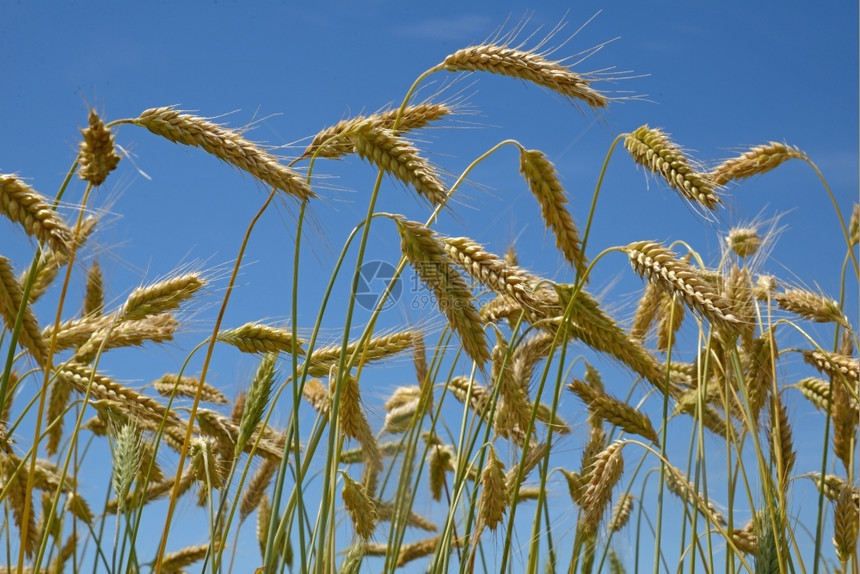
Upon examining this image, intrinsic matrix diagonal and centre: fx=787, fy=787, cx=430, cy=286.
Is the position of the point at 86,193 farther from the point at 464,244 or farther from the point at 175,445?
the point at 175,445

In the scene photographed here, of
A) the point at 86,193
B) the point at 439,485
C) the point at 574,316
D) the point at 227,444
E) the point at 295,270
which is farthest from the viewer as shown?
the point at 439,485

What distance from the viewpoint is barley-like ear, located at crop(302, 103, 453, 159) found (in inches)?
100.0

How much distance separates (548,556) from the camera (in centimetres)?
366

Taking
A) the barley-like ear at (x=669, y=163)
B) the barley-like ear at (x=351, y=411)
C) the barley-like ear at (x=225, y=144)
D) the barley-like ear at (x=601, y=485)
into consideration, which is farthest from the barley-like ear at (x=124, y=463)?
the barley-like ear at (x=669, y=163)

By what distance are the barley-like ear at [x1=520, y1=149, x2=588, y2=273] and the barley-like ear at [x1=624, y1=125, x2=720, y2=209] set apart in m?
0.30

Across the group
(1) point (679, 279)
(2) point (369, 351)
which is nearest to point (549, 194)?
(1) point (679, 279)

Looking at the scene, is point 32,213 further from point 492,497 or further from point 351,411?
point 492,497

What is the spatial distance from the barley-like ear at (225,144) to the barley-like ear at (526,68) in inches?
33.0

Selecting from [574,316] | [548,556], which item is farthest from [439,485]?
[574,316]

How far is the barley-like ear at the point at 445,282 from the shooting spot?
2.27 m

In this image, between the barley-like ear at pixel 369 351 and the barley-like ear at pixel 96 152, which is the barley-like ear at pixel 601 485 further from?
the barley-like ear at pixel 96 152

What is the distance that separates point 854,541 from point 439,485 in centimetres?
245

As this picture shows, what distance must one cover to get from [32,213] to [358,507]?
60.3 inches

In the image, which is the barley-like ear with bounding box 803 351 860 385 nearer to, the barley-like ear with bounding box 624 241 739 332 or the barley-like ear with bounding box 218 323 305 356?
the barley-like ear with bounding box 624 241 739 332
